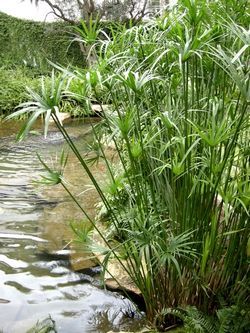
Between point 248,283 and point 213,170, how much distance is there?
662mm

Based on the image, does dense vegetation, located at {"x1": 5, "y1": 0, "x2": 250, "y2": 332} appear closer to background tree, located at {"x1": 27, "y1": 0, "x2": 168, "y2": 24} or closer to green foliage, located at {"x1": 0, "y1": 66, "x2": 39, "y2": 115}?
green foliage, located at {"x1": 0, "y1": 66, "x2": 39, "y2": 115}

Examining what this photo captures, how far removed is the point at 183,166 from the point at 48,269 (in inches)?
63.4

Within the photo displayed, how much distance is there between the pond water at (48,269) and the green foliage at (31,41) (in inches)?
372

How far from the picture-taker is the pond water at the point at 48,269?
2694 mm

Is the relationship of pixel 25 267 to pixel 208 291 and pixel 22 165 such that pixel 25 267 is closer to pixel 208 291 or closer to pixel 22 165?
pixel 208 291

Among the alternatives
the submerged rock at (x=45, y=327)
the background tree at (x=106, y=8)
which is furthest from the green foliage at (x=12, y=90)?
the submerged rock at (x=45, y=327)

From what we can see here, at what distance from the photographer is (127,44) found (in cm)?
247

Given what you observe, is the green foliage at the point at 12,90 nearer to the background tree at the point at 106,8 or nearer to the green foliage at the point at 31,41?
the green foliage at the point at 31,41

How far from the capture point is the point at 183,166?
214 cm

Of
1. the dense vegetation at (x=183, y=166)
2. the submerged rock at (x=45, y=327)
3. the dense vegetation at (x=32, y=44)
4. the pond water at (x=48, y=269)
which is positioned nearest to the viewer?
the dense vegetation at (x=183, y=166)

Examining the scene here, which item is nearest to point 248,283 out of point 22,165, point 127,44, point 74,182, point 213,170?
point 213,170

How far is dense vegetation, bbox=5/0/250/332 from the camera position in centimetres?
206

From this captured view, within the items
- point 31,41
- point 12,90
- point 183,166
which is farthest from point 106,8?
point 183,166

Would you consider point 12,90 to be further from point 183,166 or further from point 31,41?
point 183,166
